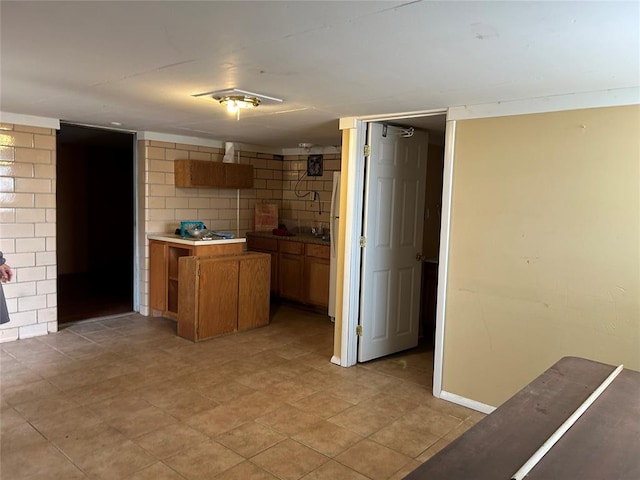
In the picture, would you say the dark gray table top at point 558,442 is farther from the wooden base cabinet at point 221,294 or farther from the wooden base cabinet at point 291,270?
the wooden base cabinet at point 291,270

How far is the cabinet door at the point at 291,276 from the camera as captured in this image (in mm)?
5930

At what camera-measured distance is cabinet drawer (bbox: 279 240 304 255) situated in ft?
19.3

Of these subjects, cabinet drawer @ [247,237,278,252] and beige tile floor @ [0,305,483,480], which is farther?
cabinet drawer @ [247,237,278,252]

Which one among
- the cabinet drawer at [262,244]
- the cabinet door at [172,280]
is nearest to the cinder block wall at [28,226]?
the cabinet door at [172,280]

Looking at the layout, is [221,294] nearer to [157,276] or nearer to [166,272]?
[166,272]

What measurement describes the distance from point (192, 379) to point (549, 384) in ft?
8.82

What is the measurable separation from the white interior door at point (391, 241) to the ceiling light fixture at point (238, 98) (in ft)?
3.56

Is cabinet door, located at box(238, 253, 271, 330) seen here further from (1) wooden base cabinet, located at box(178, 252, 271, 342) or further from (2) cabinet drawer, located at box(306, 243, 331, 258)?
(2) cabinet drawer, located at box(306, 243, 331, 258)

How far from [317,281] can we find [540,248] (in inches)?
123

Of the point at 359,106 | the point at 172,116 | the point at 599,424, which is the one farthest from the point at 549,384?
the point at 172,116

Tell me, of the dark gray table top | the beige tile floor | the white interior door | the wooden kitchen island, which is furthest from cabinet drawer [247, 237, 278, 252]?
the dark gray table top

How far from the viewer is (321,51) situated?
6.95ft

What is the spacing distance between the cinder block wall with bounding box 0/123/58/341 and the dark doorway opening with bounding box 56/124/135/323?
1.91 meters

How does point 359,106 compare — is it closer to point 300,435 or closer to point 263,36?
point 263,36
